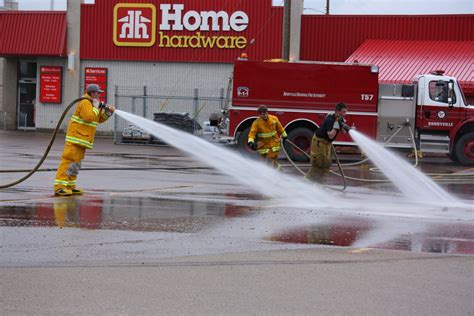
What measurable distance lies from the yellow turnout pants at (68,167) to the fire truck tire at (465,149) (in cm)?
1455

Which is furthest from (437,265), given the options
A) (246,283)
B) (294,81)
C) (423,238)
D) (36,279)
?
(294,81)

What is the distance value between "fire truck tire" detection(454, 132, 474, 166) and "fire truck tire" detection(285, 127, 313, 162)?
4458mm

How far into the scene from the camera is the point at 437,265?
7.35m

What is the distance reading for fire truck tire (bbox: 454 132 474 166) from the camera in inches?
912

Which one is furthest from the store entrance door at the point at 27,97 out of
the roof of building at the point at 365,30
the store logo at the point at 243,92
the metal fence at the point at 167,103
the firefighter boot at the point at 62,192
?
the firefighter boot at the point at 62,192

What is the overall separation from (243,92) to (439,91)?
5.91 meters

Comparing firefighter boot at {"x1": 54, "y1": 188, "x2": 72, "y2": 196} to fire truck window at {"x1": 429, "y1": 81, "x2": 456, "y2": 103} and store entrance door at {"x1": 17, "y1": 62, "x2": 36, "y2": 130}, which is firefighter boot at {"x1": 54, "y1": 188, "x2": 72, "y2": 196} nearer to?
fire truck window at {"x1": 429, "y1": 81, "x2": 456, "y2": 103}

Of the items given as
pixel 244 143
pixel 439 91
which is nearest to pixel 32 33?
pixel 244 143

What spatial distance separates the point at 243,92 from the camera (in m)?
23.5

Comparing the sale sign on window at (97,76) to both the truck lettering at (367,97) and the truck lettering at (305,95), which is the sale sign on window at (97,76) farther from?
the truck lettering at (367,97)

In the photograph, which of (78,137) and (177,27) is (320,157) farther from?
(177,27)

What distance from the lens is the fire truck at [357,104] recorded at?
75.8 ft

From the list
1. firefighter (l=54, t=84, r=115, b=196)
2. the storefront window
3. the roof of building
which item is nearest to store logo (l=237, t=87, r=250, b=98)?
the roof of building

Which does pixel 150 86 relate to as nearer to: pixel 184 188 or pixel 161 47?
pixel 161 47
